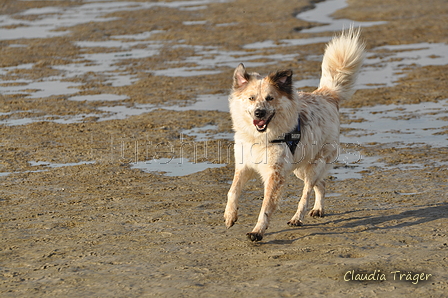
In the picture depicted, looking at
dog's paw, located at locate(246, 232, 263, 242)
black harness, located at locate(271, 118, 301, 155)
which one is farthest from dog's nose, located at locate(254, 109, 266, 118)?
dog's paw, located at locate(246, 232, 263, 242)

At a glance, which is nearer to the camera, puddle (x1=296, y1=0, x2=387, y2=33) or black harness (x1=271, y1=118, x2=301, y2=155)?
black harness (x1=271, y1=118, x2=301, y2=155)

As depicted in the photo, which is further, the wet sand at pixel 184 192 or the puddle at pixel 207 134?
the puddle at pixel 207 134

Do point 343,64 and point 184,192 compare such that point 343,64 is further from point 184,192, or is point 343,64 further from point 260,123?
point 184,192

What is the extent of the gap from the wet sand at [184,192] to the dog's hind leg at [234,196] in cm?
17

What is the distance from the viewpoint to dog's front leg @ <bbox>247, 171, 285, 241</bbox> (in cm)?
548

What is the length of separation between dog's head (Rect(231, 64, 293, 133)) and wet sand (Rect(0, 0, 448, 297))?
1131mm

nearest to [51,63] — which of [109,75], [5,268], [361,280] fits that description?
[109,75]

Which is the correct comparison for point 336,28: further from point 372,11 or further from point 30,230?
point 30,230

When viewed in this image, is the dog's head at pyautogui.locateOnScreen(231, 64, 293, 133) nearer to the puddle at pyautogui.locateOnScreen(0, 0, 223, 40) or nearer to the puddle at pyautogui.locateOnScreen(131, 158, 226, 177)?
the puddle at pyautogui.locateOnScreen(131, 158, 226, 177)

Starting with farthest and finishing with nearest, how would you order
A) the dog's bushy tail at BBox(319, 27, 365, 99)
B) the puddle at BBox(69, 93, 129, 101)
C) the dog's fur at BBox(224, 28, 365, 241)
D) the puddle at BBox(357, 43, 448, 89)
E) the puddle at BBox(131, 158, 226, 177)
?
the puddle at BBox(357, 43, 448, 89), the puddle at BBox(69, 93, 129, 101), the puddle at BBox(131, 158, 226, 177), the dog's bushy tail at BBox(319, 27, 365, 99), the dog's fur at BBox(224, 28, 365, 241)

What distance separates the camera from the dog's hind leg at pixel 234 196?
5.71 metres

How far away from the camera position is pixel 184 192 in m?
7.19

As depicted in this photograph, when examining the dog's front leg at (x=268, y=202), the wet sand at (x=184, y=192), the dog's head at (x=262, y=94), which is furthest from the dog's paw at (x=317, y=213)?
the dog's head at (x=262, y=94)

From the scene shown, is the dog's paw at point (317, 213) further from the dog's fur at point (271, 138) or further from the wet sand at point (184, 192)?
the wet sand at point (184, 192)
